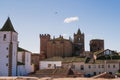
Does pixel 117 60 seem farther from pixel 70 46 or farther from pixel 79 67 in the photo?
pixel 70 46

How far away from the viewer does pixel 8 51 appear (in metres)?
63.2

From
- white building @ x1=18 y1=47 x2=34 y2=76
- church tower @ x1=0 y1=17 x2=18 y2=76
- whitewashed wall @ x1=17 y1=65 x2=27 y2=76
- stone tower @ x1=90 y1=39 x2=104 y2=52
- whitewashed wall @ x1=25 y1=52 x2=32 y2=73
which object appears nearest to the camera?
church tower @ x1=0 y1=17 x2=18 y2=76

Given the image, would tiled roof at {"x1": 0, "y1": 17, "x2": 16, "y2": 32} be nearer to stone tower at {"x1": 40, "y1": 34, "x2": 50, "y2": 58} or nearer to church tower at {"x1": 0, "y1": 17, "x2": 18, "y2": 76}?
church tower at {"x1": 0, "y1": 17, "x2": 18, "y2": 76}

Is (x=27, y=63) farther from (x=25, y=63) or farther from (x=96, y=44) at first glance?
(x=96, y=44)

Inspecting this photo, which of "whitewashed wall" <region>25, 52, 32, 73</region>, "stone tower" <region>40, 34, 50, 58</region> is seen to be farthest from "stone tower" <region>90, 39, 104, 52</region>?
"whitewashed wall" <region>25, 52, 32, 73</region>

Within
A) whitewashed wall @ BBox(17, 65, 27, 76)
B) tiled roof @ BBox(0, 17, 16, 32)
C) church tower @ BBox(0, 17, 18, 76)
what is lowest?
whitewashed wall @ BBox(17, 65, 27, 76)

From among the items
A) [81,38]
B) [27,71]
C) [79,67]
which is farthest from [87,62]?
[81,38]

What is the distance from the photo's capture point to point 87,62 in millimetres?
77750

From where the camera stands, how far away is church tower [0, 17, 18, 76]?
206 feet

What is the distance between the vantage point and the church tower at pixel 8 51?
6272cm

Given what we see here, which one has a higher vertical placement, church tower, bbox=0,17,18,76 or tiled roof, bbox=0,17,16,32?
tiled roof, bbox=0,17,16,32

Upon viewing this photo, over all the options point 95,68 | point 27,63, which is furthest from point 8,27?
point 95,68

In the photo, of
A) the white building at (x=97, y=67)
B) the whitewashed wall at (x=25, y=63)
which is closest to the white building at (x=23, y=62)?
the whitewashed wall at (x=25, y=63)

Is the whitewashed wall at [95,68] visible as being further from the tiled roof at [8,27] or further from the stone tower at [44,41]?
the stone tower at [44,41]
